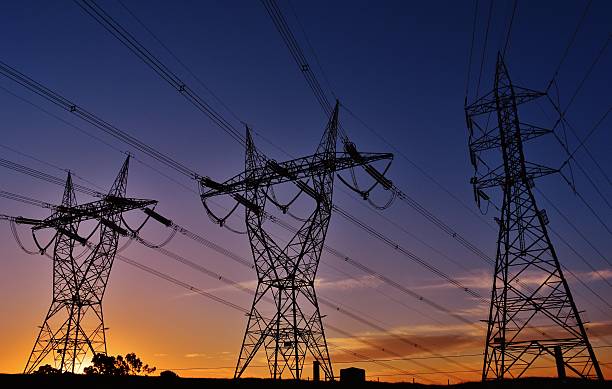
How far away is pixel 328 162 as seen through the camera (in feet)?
111

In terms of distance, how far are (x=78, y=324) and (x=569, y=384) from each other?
3445 centimetres

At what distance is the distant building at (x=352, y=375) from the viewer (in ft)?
74.2

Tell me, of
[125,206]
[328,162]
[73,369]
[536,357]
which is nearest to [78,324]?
[73,369]

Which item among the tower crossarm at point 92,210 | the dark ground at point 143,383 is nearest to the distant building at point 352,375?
the dark ground at point 143,383

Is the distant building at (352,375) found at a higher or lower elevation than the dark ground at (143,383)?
higher

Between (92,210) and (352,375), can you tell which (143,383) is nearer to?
(352,375)

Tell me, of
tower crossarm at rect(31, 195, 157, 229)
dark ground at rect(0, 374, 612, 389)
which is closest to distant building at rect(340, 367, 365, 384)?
dark ground at rect(0, 374, 612, 389)

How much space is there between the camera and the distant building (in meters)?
22.6

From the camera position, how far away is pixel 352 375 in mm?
22969

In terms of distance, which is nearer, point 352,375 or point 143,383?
point 143,383

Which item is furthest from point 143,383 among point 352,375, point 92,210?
point 92,210

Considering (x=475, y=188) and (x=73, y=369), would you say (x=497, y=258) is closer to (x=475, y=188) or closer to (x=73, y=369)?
(x=475, y=188)

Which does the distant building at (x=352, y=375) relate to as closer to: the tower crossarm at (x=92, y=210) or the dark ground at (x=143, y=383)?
the dark ground at (x=143, y=383)

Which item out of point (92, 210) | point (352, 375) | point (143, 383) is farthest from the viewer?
point (92, 210)
